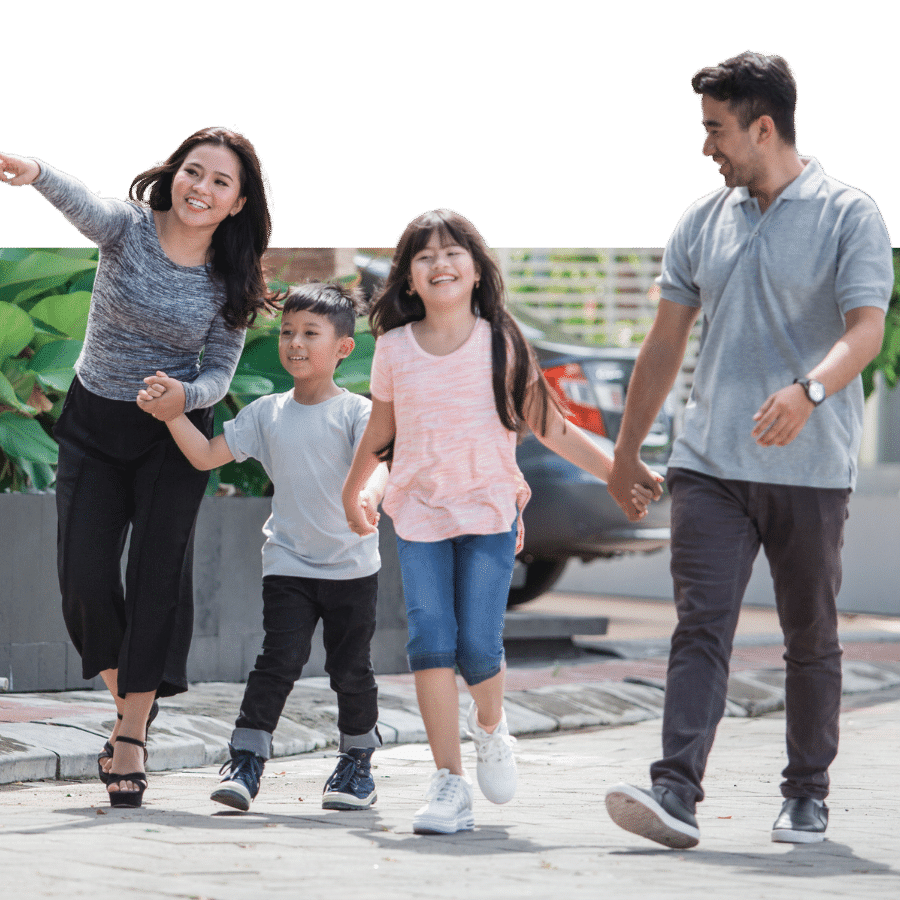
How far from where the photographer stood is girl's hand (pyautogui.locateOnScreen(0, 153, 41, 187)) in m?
3.77

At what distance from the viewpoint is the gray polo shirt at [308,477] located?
420 cm

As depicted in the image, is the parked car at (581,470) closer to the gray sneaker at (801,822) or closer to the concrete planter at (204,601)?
the concrete planter at (204,601)

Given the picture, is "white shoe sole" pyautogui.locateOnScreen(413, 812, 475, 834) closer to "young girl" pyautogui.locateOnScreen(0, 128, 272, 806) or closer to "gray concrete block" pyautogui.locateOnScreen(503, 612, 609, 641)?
"young girl" pyautogui.locateOnScreen(0, 128, 272, 806)

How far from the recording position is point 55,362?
604cm

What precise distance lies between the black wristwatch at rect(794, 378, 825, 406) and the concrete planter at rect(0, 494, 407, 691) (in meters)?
3.46

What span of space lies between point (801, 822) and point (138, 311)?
6.85ft

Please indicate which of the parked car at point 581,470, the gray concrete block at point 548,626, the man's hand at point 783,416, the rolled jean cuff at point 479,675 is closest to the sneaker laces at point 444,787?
the rolled jean cuff at point 479,675

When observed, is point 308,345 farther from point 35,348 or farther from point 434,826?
point 35,348

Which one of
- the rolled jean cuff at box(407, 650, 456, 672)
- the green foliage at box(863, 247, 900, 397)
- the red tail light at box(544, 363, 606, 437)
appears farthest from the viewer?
the green foliage at box(863, 247, 900, 397)

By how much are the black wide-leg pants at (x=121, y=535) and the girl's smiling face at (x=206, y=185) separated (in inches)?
21.0

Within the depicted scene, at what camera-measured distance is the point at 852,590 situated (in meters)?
12.8

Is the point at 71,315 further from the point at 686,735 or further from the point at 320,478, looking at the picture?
the point at 686,735

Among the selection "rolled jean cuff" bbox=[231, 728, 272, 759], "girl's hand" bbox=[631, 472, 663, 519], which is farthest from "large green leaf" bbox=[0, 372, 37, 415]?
"girl's hand" bbox=[631, 472, 663, 519]

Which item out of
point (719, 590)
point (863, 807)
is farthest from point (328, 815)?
point (863, 807)
